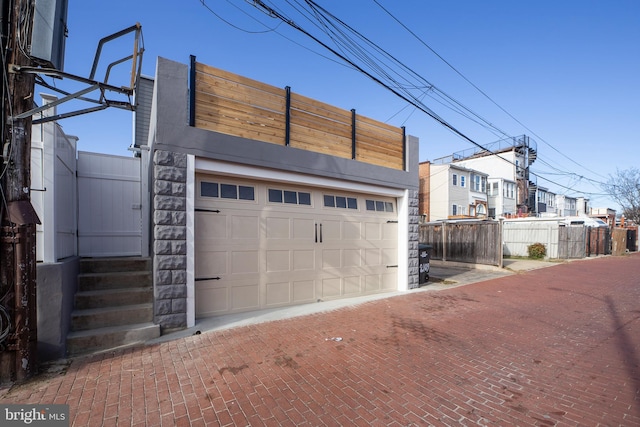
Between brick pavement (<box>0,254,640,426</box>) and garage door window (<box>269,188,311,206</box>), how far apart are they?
2.37m

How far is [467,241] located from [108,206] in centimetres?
1369

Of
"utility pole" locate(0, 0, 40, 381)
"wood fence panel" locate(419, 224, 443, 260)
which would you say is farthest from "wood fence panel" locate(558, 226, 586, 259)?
"utility pole" locate(0, 0, 40, 381)

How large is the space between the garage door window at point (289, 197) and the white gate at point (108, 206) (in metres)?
2.90

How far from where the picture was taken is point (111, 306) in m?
4.74

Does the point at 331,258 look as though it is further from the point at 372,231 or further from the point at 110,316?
the point at 110,316

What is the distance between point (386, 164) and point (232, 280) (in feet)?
15.6

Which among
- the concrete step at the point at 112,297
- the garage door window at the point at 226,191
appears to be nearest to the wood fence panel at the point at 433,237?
the garage door window at the point at 226,191

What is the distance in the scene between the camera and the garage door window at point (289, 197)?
621 cm

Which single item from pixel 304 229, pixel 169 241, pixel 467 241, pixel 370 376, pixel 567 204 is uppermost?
pixel 567 204

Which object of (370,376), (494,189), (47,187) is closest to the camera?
(370,376)

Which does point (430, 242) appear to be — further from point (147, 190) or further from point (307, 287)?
point (147, 190)

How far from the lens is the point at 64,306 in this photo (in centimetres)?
392

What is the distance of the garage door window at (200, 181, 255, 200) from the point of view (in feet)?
18.1

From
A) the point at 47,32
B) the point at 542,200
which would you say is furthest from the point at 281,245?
the point at 542,200
